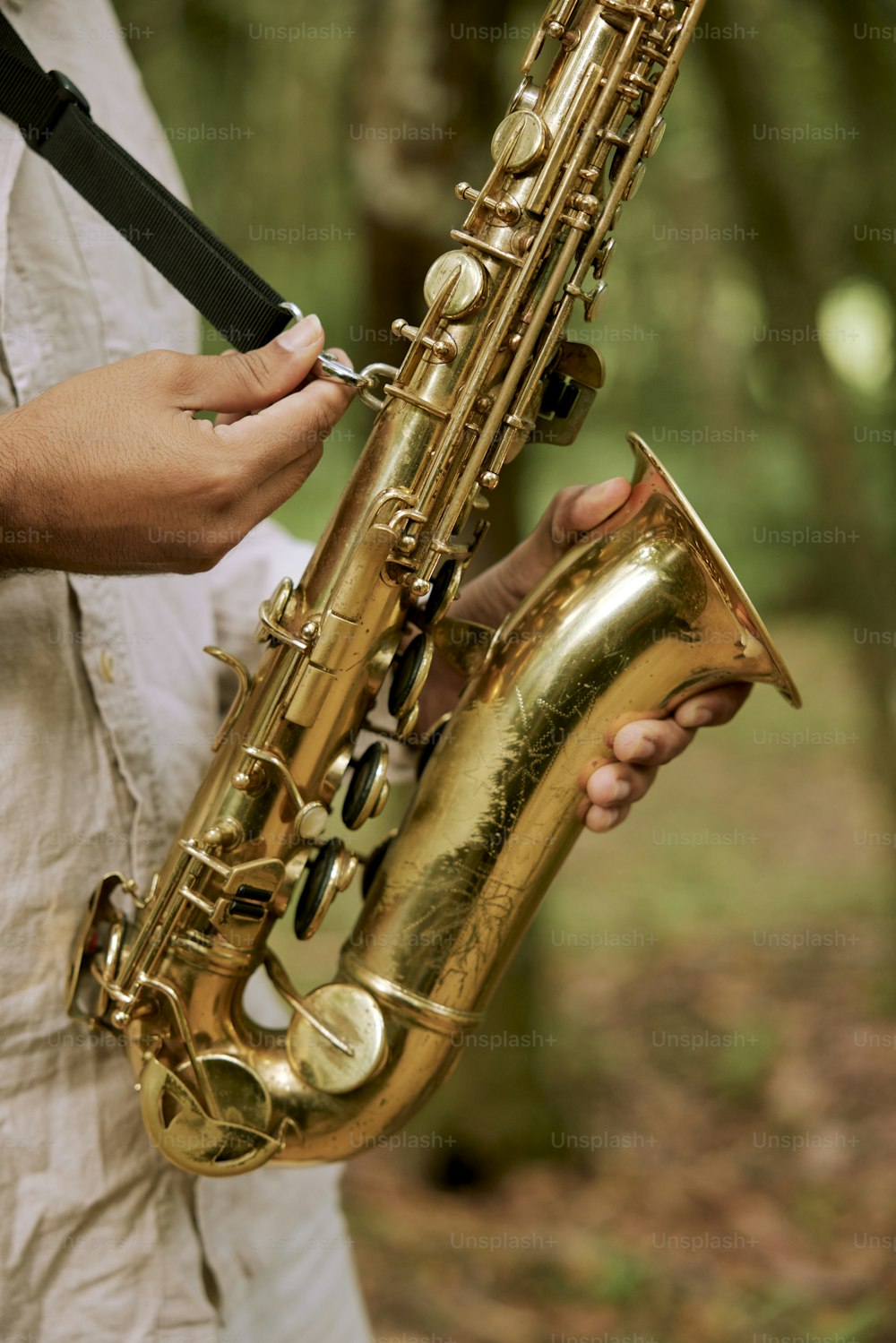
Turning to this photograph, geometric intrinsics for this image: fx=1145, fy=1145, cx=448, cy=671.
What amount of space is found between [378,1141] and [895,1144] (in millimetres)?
3268

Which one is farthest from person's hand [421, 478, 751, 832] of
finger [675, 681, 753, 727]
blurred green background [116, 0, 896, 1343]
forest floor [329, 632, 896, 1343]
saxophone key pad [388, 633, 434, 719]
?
forest floor [329, 632, 896, 1343]

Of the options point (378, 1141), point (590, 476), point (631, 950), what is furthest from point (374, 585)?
point (590, 476)

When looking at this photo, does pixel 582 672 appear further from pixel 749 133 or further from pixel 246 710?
pixel 749 133

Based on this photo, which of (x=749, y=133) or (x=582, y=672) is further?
(x=749, y=133)

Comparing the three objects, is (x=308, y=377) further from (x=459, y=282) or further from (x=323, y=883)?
(x=323, y=883)

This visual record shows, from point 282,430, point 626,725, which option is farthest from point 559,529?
point 282,430

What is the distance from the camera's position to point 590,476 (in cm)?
762

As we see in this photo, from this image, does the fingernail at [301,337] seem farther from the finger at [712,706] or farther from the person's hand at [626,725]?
the finger at [712,706]

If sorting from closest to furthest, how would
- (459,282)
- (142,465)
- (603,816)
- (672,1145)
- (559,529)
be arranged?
1. (142,465)
2. (459,282)
3. (603,816)
4. (559,529)
5. (672,1145)

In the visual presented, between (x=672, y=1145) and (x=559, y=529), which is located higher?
(x=559, y=529)

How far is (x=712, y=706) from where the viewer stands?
152cm

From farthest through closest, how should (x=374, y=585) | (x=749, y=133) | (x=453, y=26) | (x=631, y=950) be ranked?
(x=631, y=950) → (x=749, y=133) → (x=453, y=26) → (x=374, y=585)

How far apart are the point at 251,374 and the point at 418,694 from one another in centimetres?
44

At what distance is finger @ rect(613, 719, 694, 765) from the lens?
146cm
